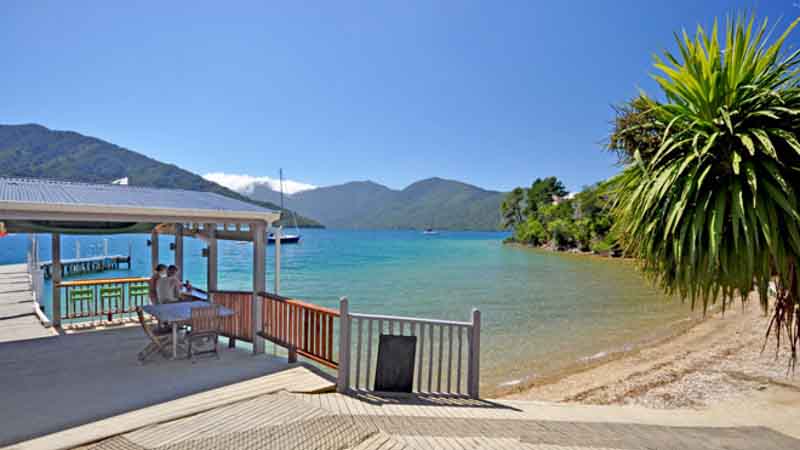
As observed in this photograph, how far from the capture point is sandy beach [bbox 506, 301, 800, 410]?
5730mm

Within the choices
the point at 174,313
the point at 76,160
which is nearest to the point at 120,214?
the point at 174,313

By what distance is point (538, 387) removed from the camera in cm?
696

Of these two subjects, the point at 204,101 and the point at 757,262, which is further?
the point at 204,101

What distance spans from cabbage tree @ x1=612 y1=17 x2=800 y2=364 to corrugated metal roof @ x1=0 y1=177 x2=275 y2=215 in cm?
527

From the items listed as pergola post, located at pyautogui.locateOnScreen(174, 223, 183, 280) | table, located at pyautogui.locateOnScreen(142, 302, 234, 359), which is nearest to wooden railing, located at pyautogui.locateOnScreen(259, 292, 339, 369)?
table, located at pyautogui.locateOnScreen(142, 302, 234, 359)

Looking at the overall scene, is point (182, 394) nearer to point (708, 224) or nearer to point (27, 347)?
point (27, 347)

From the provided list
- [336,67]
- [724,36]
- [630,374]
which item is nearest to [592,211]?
[336,67]

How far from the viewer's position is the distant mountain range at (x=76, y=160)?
277 feet

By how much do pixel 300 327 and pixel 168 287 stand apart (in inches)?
114

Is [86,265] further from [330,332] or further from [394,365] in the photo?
[394,365]

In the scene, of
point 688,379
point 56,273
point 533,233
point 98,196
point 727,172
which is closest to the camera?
point 727,172

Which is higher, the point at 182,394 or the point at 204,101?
the point at 204,101

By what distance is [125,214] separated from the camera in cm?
509

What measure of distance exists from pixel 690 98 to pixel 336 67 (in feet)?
46.7
